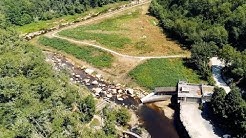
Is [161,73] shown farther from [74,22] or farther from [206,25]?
[74,22]

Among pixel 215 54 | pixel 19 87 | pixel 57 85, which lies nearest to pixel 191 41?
pixel 215 54

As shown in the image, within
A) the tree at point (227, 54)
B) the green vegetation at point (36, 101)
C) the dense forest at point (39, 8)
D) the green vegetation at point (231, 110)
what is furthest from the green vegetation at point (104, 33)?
the green vegetation at point (231, 110)

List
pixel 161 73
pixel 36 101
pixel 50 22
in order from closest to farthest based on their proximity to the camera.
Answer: pixel 36 101
pixel 161 73
pixel 50 22

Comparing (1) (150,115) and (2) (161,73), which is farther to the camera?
(2) (161,73)

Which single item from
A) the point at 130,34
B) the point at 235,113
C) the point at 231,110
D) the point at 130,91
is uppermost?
the point at 130,34

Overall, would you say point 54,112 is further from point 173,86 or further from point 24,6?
point 24,6

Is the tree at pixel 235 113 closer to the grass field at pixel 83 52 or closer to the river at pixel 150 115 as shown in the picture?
the river at pixel 150 115

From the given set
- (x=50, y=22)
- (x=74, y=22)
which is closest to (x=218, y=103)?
(x=74, y=22)
